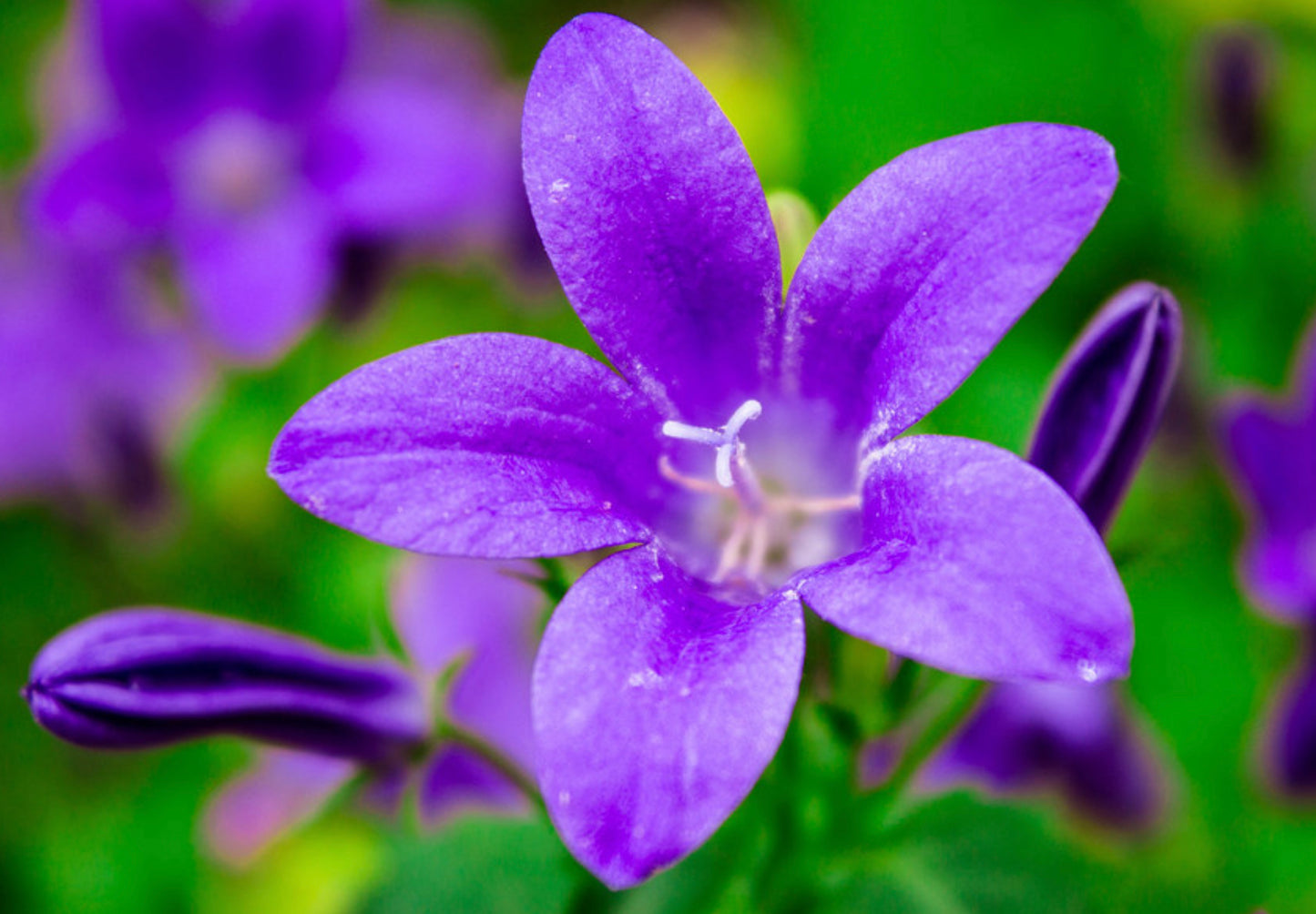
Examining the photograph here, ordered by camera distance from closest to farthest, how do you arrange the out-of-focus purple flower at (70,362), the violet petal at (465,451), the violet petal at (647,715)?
the violet petal at (647,715) → the violet petal at (465,451) → the out-of-focus purple flower at (70,362)

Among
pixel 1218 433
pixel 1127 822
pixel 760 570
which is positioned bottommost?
pixel 1127 822

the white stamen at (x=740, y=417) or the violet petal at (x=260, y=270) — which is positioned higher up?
the white stamen at (x=740, y=417)

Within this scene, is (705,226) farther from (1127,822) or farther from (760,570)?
(1127,822)

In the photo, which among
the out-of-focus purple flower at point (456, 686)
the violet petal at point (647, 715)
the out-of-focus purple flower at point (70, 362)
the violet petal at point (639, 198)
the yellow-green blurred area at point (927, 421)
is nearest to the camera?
the violet petal at point (647, 715)

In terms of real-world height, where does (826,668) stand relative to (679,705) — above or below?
below

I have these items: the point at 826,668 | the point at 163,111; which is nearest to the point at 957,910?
the point at 826,668

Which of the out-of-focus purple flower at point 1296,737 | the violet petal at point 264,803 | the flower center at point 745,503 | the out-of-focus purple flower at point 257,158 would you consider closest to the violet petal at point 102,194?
the out-of-focus purple flower at point 257,158

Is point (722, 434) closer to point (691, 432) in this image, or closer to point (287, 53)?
point (691, 432)

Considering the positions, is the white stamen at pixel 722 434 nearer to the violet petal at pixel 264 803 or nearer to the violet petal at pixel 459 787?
the violet petal at pixel 459 787
